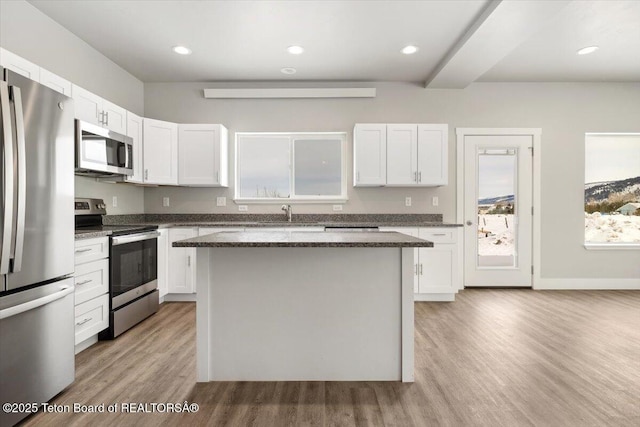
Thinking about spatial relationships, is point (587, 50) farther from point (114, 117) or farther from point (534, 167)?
point (114, 117)

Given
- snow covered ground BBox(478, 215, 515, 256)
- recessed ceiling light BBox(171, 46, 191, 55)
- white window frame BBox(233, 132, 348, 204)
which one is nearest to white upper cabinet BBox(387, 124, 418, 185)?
white window frame BBox(233, 132, 348, 204)

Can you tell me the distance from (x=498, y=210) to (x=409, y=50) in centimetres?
249

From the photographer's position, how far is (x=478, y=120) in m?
4.66

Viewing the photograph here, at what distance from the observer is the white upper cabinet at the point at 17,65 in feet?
7.11

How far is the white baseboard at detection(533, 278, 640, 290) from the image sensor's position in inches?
183

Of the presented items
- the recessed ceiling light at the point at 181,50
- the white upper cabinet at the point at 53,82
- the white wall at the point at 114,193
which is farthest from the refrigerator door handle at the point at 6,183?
the recessed ceiling light at the point at 181,50

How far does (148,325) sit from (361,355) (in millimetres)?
2178

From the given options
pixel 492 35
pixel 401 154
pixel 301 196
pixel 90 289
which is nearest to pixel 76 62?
pixel 90 289

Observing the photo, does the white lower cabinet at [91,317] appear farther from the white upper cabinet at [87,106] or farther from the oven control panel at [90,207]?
the white upper cabinet at [87,106]

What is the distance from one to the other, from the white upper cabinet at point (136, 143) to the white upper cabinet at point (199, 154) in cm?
48

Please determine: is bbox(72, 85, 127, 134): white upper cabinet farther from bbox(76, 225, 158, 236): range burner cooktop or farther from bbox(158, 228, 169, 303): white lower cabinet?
bbox(158, 228, 169, 303): white lower cabinet

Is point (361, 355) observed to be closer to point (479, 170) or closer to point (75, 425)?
point (75, 425)

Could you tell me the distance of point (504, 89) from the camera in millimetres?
4664

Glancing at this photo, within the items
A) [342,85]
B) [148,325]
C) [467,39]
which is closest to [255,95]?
[342,85]
